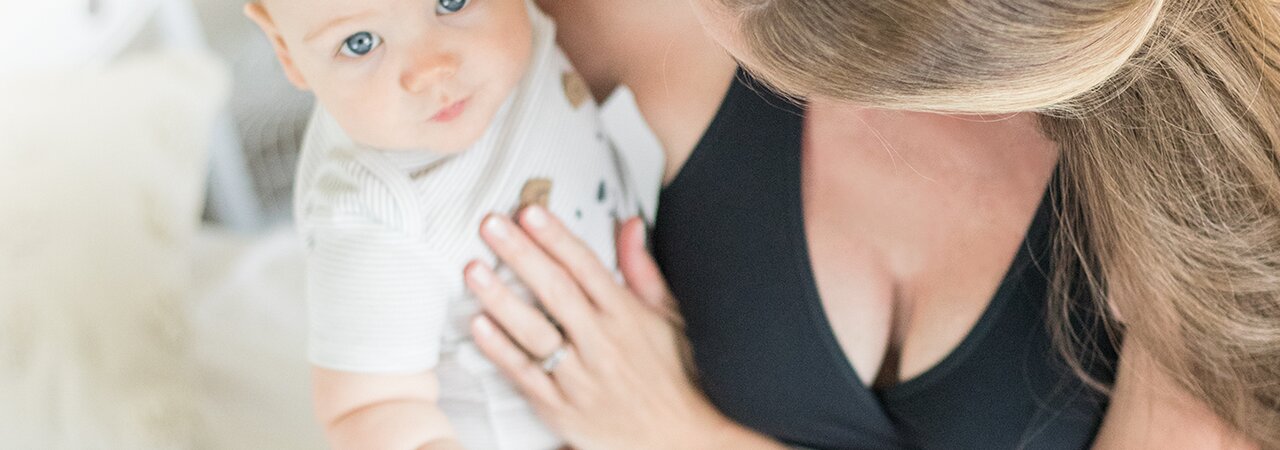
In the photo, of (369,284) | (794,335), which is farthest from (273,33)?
(794,335)

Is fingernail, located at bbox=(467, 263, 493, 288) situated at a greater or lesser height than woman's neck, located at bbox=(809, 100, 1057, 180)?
lesser

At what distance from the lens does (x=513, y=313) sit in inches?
28.7

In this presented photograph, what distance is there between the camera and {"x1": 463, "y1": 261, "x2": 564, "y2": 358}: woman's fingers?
0.70m

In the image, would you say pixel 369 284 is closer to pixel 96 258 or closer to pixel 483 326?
pixel 483 326

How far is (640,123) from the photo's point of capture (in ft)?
2.45

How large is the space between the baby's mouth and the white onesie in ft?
0.17

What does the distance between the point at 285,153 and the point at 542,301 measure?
924mm

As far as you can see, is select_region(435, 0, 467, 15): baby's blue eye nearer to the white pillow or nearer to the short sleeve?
the short sleeve

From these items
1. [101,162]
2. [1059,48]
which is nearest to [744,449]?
[1059,48]

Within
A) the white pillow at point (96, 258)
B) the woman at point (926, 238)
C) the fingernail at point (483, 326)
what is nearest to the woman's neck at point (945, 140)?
the woman at point (926, 238)

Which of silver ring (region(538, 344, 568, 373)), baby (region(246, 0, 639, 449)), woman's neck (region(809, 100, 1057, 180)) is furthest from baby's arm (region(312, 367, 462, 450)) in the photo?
woman's neck (region(809, 100, 1057, 180))

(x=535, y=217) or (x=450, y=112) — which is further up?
(x=450, y=112)

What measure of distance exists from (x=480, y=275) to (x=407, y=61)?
0.18 m

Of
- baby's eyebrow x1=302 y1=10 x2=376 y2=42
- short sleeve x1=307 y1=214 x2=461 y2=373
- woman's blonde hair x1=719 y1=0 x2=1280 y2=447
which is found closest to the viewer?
woman's blonde hair x1=719 y1=0 x2=1280 y2=447
